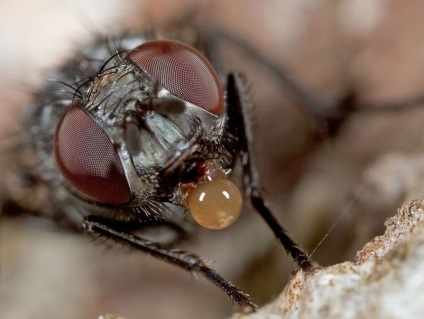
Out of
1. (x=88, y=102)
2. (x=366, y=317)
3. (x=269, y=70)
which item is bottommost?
(x=366, y=317)

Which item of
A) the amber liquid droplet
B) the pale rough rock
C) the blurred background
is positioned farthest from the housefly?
the blurred background

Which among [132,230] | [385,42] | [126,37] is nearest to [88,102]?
[132,230]

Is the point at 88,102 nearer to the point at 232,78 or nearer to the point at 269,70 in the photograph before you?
the point at 232,78

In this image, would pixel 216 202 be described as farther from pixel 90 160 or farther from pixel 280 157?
pixel 280 157

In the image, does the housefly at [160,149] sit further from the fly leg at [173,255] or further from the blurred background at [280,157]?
the blurred background at [280,157]

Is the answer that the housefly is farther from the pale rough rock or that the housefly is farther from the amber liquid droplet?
the pale rough rock
